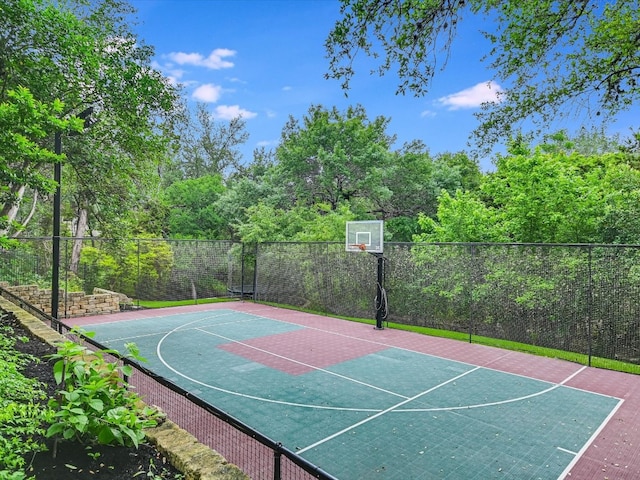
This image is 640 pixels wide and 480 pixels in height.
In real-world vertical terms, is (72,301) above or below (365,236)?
below

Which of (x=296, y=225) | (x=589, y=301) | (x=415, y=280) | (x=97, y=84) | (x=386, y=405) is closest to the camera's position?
(x=386, y=405)

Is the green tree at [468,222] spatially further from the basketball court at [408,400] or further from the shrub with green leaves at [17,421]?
the shrub with green leaves at [17,421]

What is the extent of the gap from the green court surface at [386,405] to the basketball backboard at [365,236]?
2.47 m

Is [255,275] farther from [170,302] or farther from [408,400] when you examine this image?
[408,400]

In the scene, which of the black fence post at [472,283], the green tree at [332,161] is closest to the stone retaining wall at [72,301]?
the green tree at [332,161]

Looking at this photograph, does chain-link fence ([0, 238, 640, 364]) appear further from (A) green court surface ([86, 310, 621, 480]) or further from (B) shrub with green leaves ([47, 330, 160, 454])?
(B) shrub with green leaves ([47, 330, 160, 454])

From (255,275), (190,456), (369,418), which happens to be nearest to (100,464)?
(190,456)

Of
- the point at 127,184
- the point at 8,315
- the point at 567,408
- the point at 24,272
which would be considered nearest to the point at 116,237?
the point at 127,184

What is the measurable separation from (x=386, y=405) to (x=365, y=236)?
5512 millimetres

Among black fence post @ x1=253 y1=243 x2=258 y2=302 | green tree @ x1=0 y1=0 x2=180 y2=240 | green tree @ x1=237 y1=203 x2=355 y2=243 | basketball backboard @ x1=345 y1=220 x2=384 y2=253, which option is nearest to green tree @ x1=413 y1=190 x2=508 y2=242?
basketball backboard @ x1=345 y1=220 x2=384 y2=253

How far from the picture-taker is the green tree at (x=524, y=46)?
3.62 metres

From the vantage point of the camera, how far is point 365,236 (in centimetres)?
1031

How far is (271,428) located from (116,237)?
8475 millimetres

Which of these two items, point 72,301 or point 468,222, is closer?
point 72,301
